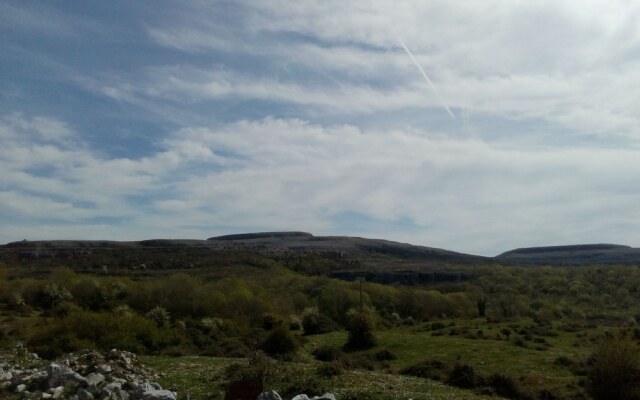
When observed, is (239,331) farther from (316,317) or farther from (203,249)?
(203,249)

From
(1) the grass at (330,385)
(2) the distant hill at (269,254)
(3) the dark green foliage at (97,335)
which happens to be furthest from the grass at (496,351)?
(2) the distant hill at (269,254)

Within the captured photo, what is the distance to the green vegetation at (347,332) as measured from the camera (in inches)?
920

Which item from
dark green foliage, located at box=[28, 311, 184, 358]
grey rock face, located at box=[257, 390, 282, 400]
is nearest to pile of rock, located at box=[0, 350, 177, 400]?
grey rock face, located at box=[257, 390, 282, 400]

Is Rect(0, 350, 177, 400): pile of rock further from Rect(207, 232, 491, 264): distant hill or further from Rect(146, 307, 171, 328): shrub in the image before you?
Rect(207, 232, 491, 264): distant hill

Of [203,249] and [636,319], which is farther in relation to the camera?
[203,249]

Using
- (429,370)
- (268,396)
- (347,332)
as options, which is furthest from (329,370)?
(347,332)

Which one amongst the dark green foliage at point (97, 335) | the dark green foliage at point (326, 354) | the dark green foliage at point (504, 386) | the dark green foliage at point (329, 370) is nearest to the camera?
the dark green foliage at point (329, 370)

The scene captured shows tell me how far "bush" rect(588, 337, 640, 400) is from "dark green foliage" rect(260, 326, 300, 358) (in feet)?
57.5

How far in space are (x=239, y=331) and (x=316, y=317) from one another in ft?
29.5

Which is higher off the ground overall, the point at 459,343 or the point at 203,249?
the point at 203,249

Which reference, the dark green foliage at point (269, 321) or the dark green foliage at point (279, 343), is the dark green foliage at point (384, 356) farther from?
the dark green foliage at point (269, 321)

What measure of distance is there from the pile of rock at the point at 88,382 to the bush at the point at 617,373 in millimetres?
15515

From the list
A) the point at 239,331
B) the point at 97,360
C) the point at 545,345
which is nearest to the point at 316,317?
the point at 239,331

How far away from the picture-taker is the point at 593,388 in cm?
2391
